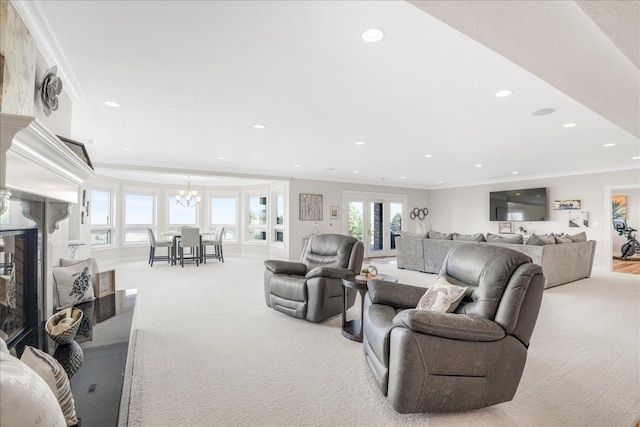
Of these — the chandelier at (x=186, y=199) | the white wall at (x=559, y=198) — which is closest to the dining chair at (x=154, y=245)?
the chandelier at (x=186, y=199)

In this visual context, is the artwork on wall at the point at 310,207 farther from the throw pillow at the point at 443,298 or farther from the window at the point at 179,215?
the throw pillow at the point at 443,298

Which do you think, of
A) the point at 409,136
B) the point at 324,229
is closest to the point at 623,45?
the point at 409,136

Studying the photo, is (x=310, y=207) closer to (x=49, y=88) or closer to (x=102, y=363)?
(x=49, y=88)

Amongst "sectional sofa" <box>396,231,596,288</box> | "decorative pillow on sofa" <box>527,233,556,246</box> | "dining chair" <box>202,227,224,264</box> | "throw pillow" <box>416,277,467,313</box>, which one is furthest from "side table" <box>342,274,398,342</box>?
"dining chair" <box>202,227,224,264</box>

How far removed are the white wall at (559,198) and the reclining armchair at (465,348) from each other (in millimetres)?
7315

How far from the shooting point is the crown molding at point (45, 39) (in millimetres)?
1765

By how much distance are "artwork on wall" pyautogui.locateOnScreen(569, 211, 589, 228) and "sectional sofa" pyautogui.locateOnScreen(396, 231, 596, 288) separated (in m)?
1.32

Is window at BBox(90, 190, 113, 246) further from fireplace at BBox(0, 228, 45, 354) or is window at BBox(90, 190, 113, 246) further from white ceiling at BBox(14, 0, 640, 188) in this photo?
fireplace at BBox(0, 228, 45, 354)

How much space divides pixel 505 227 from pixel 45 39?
33.4ft

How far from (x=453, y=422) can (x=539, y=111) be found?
10.6 ft

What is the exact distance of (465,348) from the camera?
68.9 inches

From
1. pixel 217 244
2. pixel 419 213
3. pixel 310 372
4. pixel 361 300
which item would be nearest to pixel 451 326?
pixel 310 372

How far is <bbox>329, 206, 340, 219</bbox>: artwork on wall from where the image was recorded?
8.98 meters

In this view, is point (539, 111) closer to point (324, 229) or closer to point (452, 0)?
point (452, 0)
